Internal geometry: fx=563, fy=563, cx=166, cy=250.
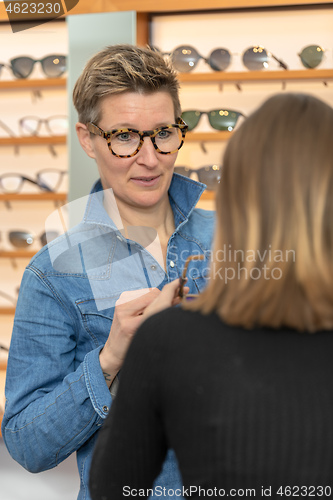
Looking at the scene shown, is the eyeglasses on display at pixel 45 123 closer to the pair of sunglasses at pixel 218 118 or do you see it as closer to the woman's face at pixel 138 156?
the pair of sunglasses at pixel 218 118

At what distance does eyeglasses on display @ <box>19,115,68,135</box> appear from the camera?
3118mm

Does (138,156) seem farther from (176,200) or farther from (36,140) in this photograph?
(36,140)

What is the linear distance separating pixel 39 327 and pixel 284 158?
604 millimetres

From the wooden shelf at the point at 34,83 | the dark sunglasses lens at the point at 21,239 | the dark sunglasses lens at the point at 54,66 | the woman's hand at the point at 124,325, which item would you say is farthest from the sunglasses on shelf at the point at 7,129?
the woman's hand at the point at 124,325

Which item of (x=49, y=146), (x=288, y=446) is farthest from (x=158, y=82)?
(x=49, y=146)

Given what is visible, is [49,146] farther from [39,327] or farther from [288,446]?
[288,446]

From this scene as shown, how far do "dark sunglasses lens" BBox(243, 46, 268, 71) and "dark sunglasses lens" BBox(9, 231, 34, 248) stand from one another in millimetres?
1512

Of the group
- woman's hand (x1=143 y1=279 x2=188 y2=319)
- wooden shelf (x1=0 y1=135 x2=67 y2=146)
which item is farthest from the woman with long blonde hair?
wooden shelf (x1=0 y1=135 x2=67 y2=146)

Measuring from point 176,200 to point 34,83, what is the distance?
211 centimetres

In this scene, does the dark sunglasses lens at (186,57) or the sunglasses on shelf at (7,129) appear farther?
the sunglasses on shelf at (7,129)

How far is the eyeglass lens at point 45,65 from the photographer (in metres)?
3.04

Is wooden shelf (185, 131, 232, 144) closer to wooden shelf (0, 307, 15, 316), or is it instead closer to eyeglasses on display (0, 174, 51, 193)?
eyeglasses on display (0, 174, 51, 193)

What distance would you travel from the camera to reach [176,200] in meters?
1.22

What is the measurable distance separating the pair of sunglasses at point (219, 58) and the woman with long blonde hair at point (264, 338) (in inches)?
88.1
